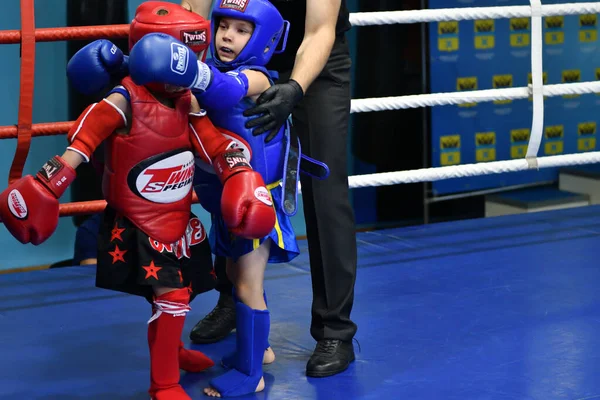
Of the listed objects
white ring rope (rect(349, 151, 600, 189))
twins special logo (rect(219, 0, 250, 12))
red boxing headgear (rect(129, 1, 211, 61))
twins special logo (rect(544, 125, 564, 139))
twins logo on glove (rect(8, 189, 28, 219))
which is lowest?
twins special logo (rect(544, 125, 564, 139))

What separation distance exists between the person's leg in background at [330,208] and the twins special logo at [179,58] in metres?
0.51

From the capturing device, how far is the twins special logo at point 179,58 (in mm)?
1782

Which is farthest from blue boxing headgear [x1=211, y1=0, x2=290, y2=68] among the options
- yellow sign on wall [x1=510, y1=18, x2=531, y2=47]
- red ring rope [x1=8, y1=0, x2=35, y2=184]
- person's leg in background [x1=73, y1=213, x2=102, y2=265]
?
yellow sign on wall [x1=510, y1=18, x2=531, y2=47]

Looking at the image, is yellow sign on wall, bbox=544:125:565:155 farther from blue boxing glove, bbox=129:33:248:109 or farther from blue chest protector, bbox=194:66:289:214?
blue boxing glove, bbox=129:33:248:109

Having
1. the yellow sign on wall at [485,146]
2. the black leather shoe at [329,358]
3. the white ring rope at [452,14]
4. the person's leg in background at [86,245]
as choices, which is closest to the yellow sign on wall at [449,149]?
the yellow sign on wall at [485,146]

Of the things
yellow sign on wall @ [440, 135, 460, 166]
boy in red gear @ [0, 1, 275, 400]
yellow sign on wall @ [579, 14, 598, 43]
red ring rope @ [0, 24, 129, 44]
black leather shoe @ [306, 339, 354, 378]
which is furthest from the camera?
yellow sign on wall @ [579, 14, 598, 43]

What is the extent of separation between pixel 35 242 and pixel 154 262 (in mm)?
244

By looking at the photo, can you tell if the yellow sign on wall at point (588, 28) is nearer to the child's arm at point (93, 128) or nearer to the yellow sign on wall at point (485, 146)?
the yellow sign on wall at point (485, 146)

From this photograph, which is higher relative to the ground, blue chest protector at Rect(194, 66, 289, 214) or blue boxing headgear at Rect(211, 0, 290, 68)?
blue boxing headgear at Rect(211, 0, 290, 68)

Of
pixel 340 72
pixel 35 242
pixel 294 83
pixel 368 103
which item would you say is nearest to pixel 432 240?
pixel 368 103

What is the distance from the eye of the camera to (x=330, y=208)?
89.1 inches

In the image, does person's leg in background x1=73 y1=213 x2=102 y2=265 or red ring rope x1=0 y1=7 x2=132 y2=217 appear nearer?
red ring rope x1=0 y1=7 x2=132 y2=217

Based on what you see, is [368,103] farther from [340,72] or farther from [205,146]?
[205,146]

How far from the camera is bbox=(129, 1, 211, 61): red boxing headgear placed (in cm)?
187
